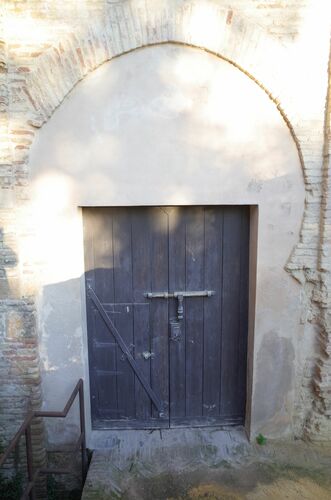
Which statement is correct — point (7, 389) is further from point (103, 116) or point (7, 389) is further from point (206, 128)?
point (206, 128)

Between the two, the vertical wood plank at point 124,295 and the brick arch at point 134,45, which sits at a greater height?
the brick arch at point 134,45

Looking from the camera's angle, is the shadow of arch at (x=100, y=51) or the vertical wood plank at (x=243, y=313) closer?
the shadow of arch at (x=100, y=51)

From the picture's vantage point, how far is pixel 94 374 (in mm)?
3625

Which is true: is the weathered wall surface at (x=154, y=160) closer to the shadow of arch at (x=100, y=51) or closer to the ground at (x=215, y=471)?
the shadow of arch at (x=100, y=51)

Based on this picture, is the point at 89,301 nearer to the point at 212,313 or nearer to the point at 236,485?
the point at 212,313

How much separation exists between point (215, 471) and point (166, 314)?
151cm

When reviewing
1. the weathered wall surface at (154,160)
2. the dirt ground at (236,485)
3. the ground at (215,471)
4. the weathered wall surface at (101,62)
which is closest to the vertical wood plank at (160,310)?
the weathered wall surface at (154,160)

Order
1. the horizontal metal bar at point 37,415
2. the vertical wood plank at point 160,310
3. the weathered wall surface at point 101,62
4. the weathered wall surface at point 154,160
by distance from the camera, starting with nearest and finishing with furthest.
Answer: the horizontal metal bar at point 37,415, the weathered wall surface at point 101,62, the weathered wall surface at point 154,160, the vertical wood plank at point 160,310

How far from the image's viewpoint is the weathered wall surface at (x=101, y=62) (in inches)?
112

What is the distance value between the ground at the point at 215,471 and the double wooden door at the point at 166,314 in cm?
33

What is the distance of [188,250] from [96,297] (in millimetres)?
1025

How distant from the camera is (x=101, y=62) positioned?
292 centimetres

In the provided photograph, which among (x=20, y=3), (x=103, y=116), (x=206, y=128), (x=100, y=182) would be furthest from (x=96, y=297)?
(x=20, y=3)

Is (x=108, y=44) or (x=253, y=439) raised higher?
(x=108, y=44)
